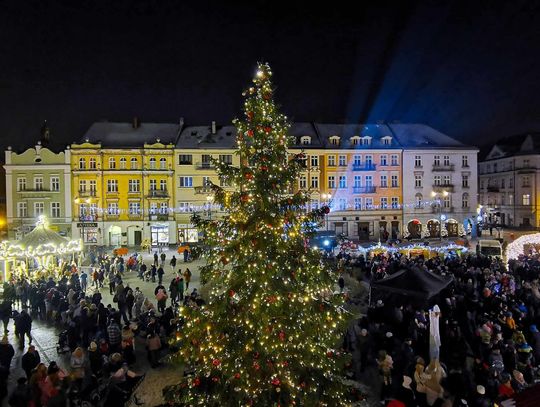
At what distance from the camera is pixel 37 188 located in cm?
4044

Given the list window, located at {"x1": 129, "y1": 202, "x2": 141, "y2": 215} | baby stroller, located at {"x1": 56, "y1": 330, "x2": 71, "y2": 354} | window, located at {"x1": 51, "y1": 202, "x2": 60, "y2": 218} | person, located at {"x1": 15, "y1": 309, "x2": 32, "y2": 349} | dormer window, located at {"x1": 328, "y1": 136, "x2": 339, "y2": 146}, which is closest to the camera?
baby stroller, located at {"x1": 56, "y1": 330, "x2": 71, "y2": 354}

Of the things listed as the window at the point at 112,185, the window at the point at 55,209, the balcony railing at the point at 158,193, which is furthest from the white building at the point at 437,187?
the window at the point at 55,209

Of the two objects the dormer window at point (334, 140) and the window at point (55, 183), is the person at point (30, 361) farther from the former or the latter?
the dormer window at point (334, 140)

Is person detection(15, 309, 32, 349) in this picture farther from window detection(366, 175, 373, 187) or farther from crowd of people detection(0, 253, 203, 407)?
window detection(366, 175, 373, 187)

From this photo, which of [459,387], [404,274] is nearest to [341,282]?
[404,274]

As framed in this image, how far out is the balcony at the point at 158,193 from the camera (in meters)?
41.7

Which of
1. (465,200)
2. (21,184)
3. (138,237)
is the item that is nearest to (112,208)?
(138,237)

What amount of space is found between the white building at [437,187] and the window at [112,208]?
1188 inches

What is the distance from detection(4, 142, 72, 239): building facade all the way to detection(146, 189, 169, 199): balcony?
25.4 feet

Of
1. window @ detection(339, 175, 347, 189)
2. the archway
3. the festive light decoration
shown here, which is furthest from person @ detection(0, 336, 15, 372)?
the archway

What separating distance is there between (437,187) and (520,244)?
74.4 ft

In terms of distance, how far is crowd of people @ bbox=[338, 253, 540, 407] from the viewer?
28.4 ft

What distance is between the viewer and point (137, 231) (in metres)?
41.7

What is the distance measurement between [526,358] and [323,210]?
7312 mm
